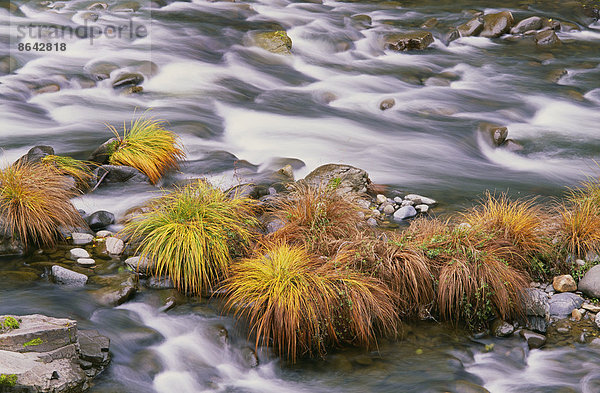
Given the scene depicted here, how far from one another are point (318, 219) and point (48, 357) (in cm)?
319

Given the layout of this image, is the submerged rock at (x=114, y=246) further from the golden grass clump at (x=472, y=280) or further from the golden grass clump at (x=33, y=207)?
the golden grass clump at (x=472, y=280)

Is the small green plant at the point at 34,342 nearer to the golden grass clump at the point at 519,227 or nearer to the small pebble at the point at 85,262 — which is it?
the small pebble at the point at 85,262

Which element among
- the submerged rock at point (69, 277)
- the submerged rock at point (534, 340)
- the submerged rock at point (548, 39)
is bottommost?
the submerged rock at point (534, 340)

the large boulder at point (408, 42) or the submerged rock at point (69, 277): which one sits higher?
the large boulder at point (408, 42)

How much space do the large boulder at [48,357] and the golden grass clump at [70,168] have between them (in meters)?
3.42

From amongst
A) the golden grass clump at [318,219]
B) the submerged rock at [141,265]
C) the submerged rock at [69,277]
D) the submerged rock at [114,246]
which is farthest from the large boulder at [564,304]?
the submerged rock at [69,277]

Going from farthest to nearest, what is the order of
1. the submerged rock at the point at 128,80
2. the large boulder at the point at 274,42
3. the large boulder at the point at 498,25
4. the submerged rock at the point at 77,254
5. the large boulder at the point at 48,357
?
the large boulder at the point at 498,25
the large boulder at the point at 274,42
the submerged rock at the point at 128,80
the submerged rock at the point at 77,254
the large boulder at the point at 48,357

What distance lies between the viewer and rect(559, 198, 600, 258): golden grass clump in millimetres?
6859

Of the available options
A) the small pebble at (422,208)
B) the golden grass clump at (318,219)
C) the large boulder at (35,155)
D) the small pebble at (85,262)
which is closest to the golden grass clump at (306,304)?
the golden grass clump at (318,219)

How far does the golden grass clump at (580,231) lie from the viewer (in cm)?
686

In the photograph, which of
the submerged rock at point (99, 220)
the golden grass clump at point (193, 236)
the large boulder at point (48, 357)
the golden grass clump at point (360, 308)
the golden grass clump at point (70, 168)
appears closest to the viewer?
the large boulder at point (48, 357)

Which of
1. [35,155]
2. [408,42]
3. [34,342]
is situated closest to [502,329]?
[34,342]

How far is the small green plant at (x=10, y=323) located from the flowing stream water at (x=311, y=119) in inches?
32.9

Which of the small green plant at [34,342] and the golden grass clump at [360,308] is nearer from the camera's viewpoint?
the small green plant at [34,342]
